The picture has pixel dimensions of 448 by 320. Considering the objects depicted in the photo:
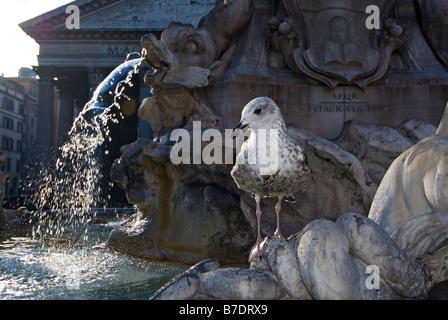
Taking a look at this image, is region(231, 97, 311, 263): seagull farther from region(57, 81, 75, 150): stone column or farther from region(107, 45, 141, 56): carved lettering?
region(57, 81, 75, 150): stone column

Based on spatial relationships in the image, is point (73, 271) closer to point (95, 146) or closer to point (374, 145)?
point (374, 145)

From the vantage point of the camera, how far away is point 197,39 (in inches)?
242

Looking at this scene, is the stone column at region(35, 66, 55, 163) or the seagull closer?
the seagull

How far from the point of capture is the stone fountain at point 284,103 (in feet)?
17.3

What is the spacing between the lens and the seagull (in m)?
3.16

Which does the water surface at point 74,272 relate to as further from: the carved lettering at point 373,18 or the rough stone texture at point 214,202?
the carved lettering at point 373,18

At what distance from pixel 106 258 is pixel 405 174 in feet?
12.5

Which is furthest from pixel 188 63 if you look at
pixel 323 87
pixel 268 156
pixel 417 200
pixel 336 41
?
pixel 417 200

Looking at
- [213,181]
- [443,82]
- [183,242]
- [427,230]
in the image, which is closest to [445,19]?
[443,82]

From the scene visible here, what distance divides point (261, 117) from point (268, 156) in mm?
263

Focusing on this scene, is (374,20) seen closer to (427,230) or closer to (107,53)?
(427,230)

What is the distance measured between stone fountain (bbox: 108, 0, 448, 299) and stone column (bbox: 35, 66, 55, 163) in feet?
102

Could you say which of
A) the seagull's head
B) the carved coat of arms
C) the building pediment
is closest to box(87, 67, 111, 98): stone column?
the building pediment

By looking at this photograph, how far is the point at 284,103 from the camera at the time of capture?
604cm
